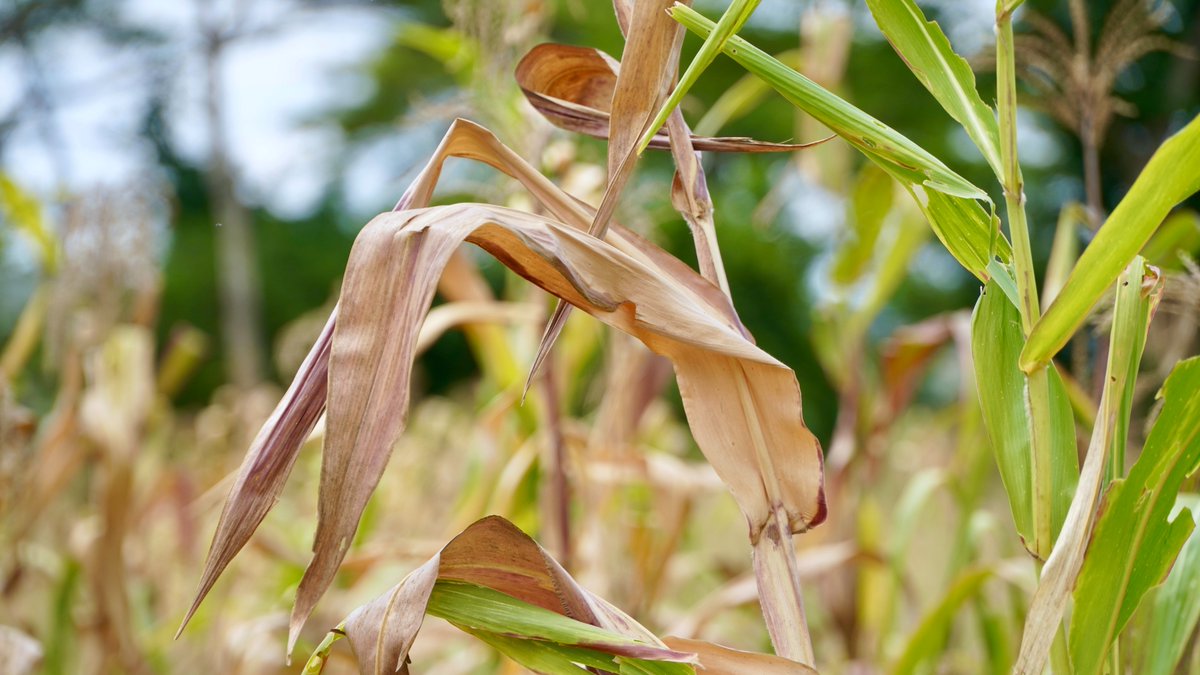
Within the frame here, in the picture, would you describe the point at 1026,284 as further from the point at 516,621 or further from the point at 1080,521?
the point at 516,621

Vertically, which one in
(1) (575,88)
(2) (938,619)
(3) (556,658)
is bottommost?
(2) (938,619)

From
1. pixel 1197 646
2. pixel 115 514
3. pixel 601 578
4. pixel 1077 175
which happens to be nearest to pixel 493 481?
pixel 601 578

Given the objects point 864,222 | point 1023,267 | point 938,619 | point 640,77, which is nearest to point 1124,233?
point 1023,267

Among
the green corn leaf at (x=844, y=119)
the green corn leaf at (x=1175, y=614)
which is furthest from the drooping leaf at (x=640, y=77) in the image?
the green corn leaf at (x=1175, y=614)

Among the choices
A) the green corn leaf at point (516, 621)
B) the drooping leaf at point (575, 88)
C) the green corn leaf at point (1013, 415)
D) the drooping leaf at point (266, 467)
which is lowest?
the green corn leaf at point (516, 621)

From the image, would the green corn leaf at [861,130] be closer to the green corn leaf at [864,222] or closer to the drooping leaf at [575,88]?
the drooping leaf at [575,88]

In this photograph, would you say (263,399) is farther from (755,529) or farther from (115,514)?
(755,529)
